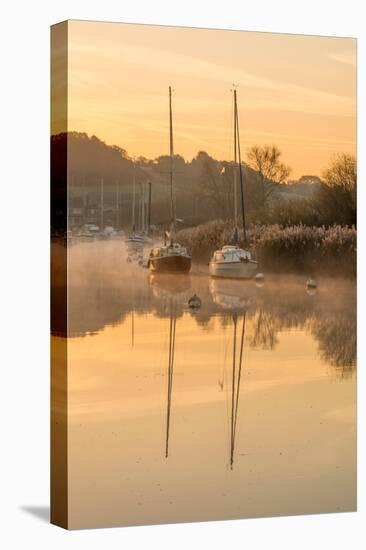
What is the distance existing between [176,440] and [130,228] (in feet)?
6.16

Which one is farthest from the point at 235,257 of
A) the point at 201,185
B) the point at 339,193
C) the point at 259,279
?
the point at 339,193

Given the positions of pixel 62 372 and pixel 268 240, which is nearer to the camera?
pixel 62 372

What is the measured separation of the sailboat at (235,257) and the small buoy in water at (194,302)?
25cm

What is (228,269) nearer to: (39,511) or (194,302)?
(194,302)

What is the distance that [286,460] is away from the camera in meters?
13.5

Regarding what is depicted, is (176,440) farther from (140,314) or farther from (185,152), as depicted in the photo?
(185,152)

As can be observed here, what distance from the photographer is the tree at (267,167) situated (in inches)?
536

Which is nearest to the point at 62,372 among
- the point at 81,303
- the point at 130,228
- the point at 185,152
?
the point at 81,303

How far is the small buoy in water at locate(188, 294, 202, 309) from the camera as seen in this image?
1341 cm

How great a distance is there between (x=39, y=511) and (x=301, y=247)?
134 inches

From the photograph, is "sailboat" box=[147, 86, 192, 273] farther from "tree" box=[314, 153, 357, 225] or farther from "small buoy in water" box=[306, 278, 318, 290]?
"tree" box=[314, 153, 357, 225]

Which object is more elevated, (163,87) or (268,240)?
(163,87)

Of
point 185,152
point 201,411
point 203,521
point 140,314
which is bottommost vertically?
point 203,521

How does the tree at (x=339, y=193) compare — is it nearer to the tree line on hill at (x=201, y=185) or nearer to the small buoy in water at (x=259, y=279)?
the tree line on hill at (x=201, y=185)
